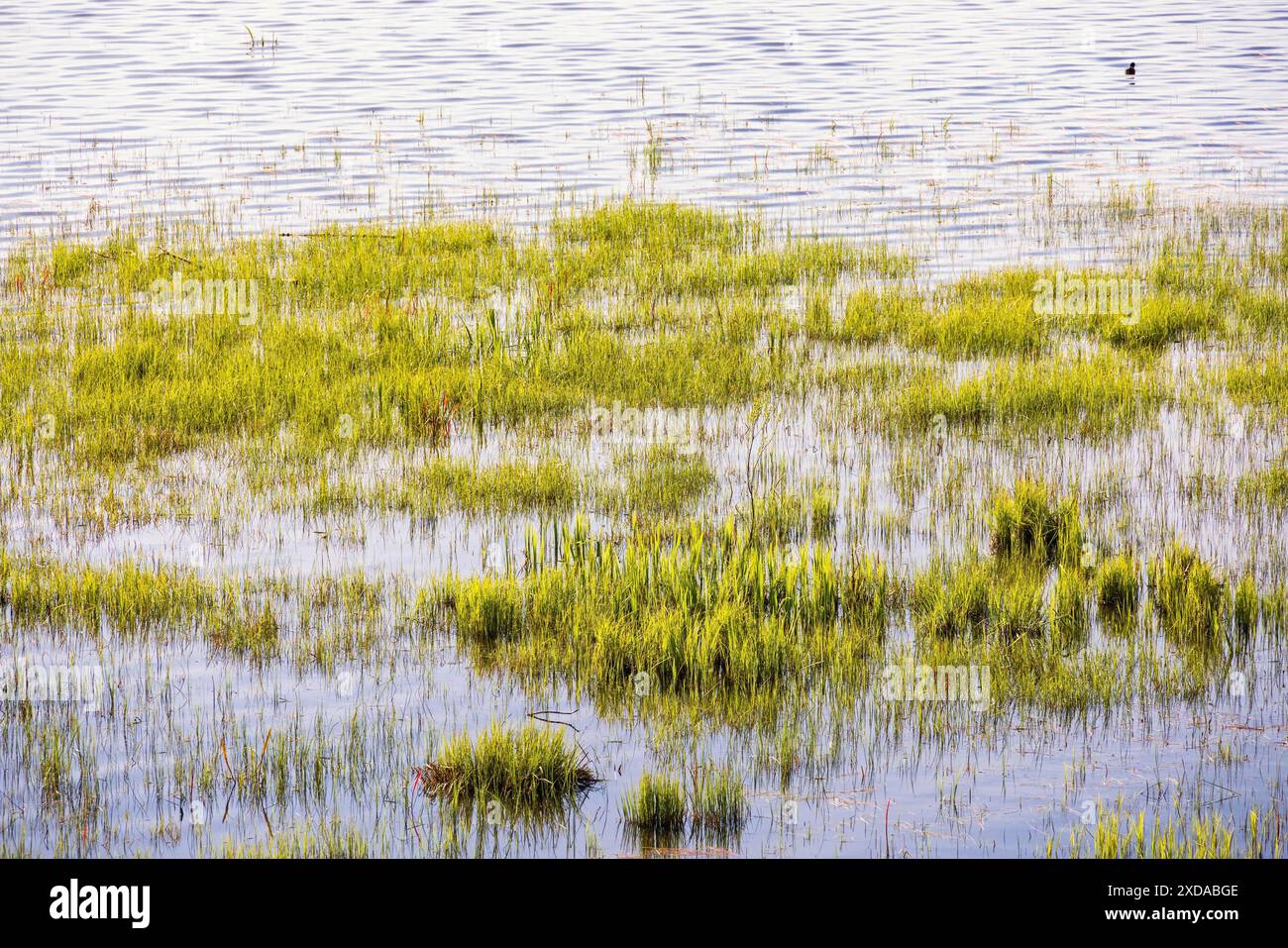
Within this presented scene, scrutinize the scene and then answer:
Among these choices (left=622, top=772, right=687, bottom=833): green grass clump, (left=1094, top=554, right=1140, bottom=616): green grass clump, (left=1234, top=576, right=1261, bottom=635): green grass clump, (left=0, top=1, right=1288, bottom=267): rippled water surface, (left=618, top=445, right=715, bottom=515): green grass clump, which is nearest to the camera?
(left=622, top=772, right=687, bottom=833): green grass clump

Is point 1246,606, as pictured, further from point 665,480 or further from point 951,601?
point 665,480

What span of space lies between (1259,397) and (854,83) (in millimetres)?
18284

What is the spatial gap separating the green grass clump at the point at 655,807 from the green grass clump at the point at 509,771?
288mm

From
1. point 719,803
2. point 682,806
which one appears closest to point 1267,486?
point 719,803

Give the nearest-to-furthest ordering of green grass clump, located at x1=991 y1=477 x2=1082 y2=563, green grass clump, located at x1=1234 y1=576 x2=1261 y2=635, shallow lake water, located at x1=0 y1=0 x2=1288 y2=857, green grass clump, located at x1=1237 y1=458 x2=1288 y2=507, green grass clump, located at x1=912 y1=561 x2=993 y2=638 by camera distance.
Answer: shallow lake water, located at x1=0 y1=0 x2=1288 y2=857 < green grass clump, located at x1=1234 y1=576 x2=1261 y2=635 < green grass clump, located at x1=912 y1=561 x2=993 y2=638 < green grass clump, located at x1=991 y1=477 x2=1082 y2=563 < green grass clump, located at x1=1237 y1=458 x2=1288 y2=507

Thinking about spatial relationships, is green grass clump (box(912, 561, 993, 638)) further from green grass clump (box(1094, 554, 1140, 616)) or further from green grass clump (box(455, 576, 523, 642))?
green grass clump (box(455, 576, 523, 642))

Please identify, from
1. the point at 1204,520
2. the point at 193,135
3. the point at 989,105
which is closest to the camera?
the point at 1204,520

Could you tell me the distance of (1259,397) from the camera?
953 cm

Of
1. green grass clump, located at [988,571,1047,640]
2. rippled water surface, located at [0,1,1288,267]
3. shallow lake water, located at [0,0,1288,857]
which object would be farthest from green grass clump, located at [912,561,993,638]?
rippled water surface, located at [0,1,1288,267]

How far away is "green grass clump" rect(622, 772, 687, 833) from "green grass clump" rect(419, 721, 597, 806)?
0.94ft

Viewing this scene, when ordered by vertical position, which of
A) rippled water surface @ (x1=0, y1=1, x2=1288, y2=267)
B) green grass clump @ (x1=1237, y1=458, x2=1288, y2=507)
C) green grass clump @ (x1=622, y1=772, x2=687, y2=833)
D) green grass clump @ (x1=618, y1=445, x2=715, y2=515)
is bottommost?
green grass clump @ (x1=618, y1=445, x2=715, y2=515)

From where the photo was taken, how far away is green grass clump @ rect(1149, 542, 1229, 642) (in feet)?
20.5

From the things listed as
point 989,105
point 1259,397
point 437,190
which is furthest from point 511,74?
point 1259,397
